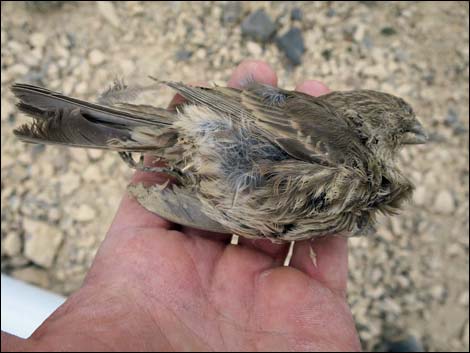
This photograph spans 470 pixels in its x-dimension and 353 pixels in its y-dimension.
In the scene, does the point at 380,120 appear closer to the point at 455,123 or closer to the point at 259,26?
the point at 455,123

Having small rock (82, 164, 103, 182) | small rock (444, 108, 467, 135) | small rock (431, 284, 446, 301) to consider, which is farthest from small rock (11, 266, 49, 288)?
small rock (444, 108, 467, 135)

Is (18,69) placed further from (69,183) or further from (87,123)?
(87,123)

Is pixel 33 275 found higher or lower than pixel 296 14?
lower

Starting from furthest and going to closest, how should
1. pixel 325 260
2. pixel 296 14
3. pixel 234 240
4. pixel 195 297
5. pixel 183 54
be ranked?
pixel 296 14
pixel 183 54
pixel 234 240
pixel 325 260
pixel 195 297

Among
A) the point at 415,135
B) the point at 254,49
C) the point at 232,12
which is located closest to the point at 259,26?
the point at 254,49

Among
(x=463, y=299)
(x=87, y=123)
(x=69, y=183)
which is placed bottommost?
(x=463, y=299)

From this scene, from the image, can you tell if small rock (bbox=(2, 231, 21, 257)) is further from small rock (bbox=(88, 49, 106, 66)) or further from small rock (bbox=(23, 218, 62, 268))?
small rock (bbox=(88, 49, 106, 66))

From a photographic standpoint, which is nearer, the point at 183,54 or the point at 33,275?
the point at 33,275

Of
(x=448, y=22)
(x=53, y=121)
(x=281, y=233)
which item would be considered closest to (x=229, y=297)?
(x=281, y=233)

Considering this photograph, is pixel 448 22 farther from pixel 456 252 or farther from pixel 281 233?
pixel 281 233

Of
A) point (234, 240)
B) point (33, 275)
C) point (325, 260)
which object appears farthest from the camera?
point (33, 275)
